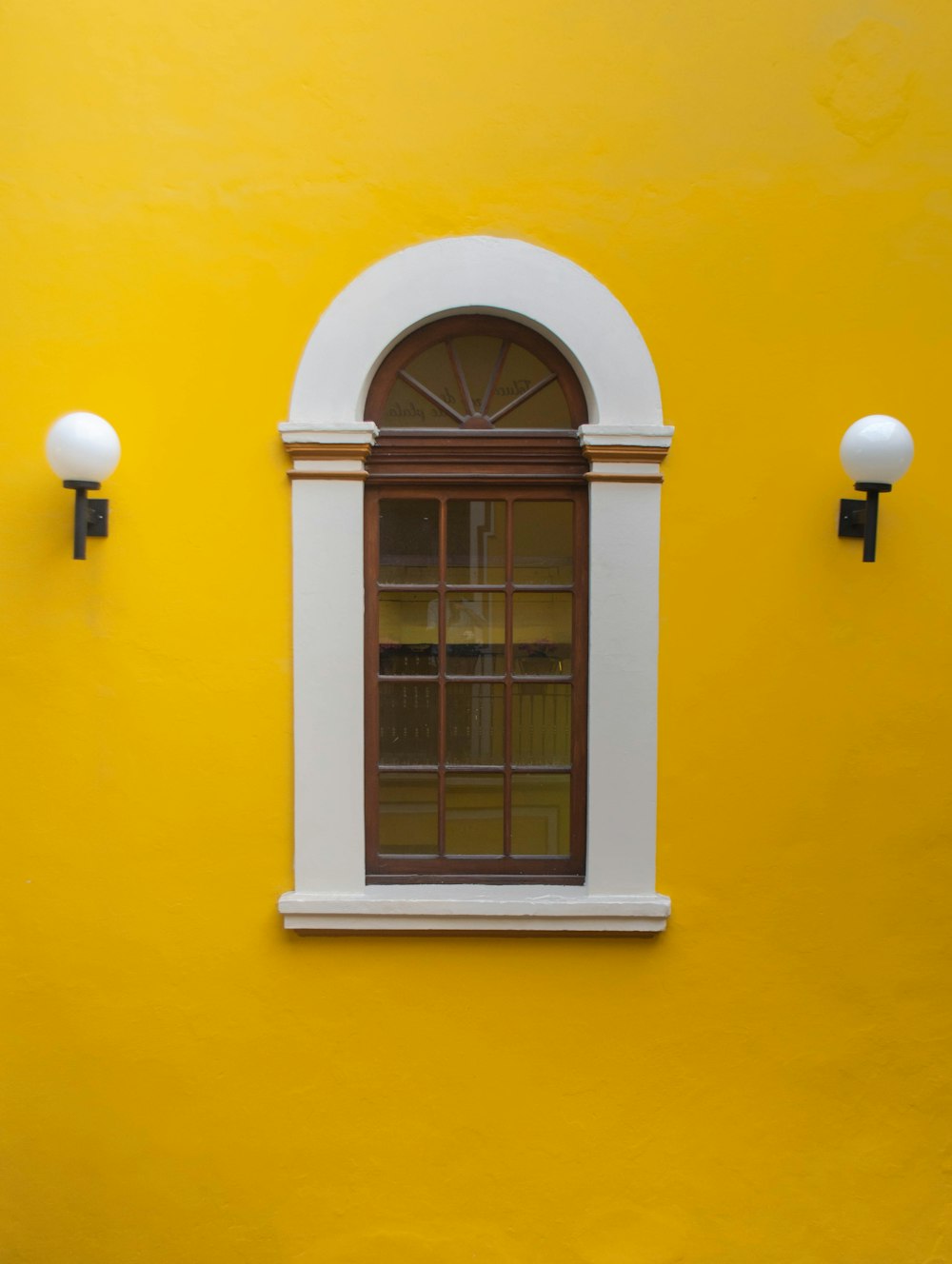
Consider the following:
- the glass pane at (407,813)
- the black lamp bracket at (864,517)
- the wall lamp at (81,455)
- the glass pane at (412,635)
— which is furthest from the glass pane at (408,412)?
the black lamp bracket at (864,517)

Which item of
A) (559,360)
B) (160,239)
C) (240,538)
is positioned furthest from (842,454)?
(160,239)

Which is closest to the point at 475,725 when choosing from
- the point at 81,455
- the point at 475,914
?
the point at 475,914

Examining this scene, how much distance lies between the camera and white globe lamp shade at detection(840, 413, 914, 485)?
10.3 ft

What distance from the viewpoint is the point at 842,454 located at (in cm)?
322

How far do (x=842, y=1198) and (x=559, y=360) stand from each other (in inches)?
127

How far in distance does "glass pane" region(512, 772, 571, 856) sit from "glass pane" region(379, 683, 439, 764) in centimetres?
36

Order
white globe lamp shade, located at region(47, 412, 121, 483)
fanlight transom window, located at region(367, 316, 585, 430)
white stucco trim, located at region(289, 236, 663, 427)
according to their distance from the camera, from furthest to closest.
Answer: fanlight transom window, located at region(367, 316, 585, 430), white stucco trim, located at region(289, 236, 663, 427), white globe lamp shade, located at region(47, 412, 121, 483)

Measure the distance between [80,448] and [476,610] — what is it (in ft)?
4.88

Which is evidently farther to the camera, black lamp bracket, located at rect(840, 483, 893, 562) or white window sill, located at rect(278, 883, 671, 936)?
white window sill, located at rect(278, 883, 671, 936)

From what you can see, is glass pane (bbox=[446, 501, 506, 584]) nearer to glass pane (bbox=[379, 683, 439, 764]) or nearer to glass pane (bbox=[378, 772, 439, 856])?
glass pane (bbox=[379, 683, 439, 764])

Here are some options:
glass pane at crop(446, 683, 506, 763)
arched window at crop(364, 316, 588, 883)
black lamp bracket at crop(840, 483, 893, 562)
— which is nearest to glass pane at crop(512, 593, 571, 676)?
arched window at crop(364, 316, 588, 883)

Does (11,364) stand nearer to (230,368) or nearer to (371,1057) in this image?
(230,368)

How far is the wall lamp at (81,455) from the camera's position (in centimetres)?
311

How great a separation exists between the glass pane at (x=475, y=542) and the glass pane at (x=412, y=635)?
0.45 feet
